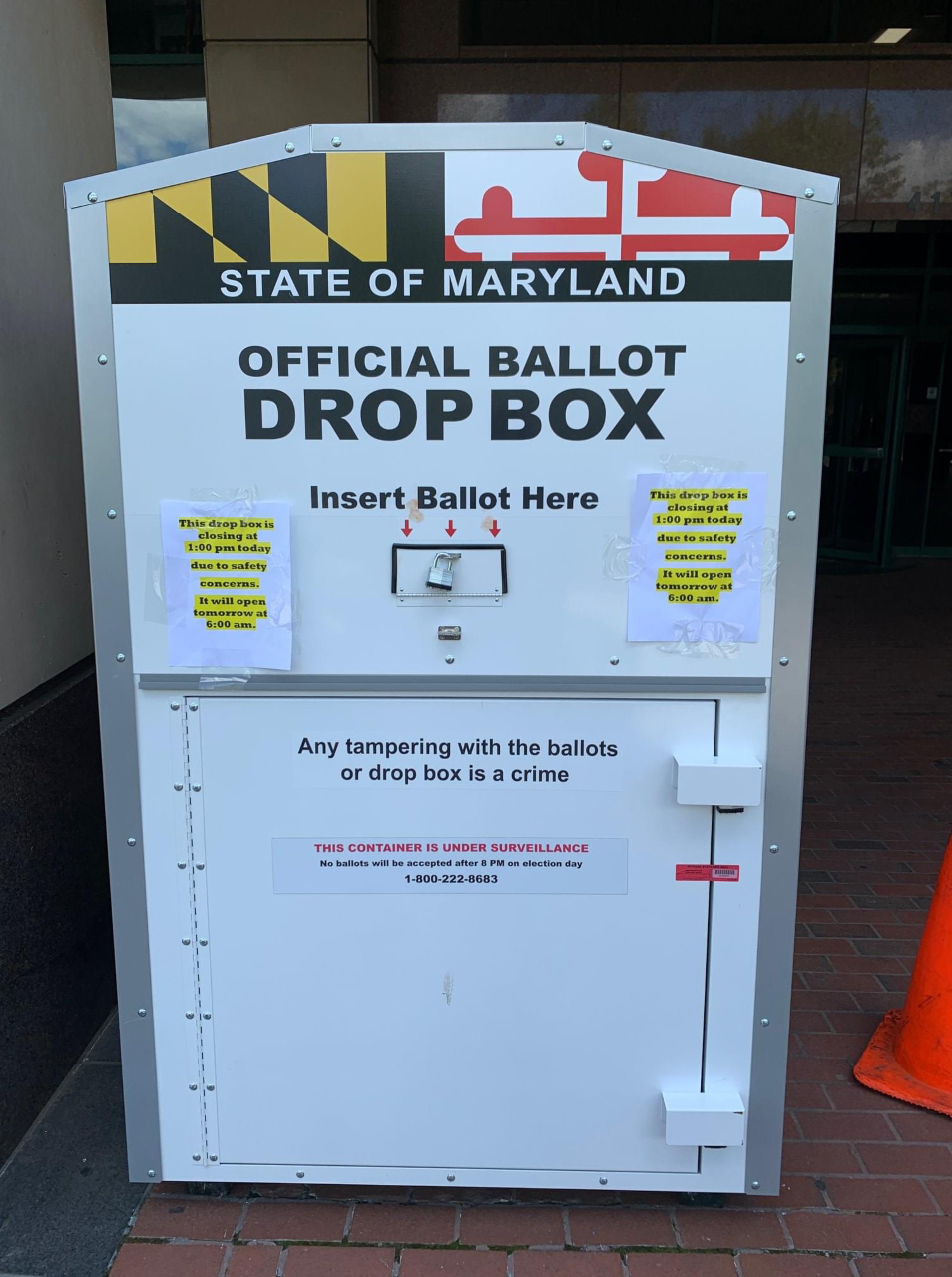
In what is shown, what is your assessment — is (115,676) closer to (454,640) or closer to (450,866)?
(454,640)

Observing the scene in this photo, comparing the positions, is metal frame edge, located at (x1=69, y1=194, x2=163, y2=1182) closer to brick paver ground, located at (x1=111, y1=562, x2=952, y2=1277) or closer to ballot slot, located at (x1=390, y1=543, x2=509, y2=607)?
brick paver ground, located at (x1=111, y1=562, x2=952, y2=1277)

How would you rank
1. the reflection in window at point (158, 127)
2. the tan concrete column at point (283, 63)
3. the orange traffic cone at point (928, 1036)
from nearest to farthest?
the orange traffic cone at point (928, 1036), the tan concrete column at point (283, 63), the reflection in window at point (158, 127)

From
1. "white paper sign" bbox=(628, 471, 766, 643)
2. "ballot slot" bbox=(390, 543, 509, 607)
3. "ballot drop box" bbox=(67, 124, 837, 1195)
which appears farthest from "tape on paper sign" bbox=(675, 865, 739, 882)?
"ballot slot" bbox=(390, 543, 509, 607)

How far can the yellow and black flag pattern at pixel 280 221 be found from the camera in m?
1.80

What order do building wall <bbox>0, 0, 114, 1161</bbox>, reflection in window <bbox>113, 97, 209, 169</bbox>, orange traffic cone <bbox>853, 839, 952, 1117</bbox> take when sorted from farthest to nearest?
reflection in window <bbox>113, 97, 209, 169</bbox> → orange traffic cone <bbox>853, 839, 952, 1117</bbox> → building wall <bbox>0, 0, 114, 1161</bbox>

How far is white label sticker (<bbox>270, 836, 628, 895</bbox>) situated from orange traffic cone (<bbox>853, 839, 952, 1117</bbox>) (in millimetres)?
1207

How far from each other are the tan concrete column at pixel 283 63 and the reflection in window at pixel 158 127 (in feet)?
0.99

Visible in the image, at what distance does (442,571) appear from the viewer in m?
1.87

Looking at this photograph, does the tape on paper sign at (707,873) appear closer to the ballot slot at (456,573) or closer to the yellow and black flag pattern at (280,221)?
the ballot slot at (456,573)

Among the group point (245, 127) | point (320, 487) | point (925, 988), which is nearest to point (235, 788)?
point (320, 487)

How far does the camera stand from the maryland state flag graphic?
1.78 m

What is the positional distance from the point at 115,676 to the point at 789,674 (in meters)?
1.41

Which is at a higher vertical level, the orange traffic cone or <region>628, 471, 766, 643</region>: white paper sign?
<region>628, 471, 766, 643</region>: white paper sign

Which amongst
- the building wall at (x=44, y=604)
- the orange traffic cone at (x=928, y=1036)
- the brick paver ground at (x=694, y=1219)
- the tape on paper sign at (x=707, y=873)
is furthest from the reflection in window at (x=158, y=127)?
the orange traffic cone at (x=928, y=1036)
